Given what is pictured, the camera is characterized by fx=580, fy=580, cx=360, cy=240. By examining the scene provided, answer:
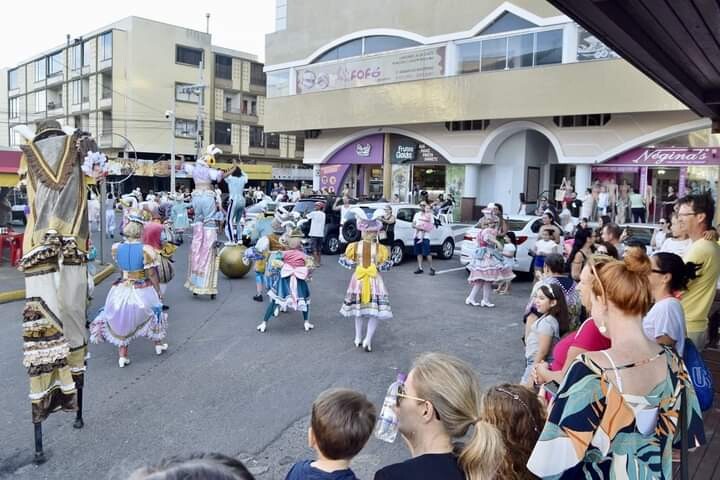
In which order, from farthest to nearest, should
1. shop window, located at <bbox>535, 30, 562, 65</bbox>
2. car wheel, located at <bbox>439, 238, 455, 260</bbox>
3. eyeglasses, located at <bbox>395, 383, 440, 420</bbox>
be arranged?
1. shop window, located at <bbox>535, 30, 562, 65</bbox>
2. car wheel, located at <bbox>439, 238, 455, 260</bbox>
3. eyeglasses, located at <bbox>395, 383, 440, 420</bbox>

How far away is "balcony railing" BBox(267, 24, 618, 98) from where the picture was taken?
77.5ft

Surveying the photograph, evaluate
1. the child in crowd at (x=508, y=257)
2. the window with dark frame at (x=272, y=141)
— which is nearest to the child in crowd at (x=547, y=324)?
the child in crowd at (x=508, y=257)

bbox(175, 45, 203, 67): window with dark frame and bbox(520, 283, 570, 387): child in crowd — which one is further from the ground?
bbox(175, 45, 203, 67): window with dark frame

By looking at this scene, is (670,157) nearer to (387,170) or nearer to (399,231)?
(399,231)

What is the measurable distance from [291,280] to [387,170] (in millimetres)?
23162

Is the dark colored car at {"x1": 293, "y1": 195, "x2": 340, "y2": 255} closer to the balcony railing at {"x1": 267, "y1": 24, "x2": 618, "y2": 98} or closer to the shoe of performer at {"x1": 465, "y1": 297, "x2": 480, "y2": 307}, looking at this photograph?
the shoe of performer at {"x1": 465, "y1": 297, "x2": 480, "y2": 307}

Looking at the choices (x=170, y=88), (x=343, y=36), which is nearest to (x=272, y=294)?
(x=343, y=36)

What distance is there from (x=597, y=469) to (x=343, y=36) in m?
31.2

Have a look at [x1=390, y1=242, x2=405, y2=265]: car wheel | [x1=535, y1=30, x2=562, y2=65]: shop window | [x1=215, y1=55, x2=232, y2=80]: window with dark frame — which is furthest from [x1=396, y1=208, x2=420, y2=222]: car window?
[x1=215, y1=55, x2=232, y2=80]: window with dark frame

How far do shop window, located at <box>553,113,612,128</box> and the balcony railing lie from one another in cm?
227

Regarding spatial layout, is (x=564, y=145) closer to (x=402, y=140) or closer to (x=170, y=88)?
(x=402, y=140)

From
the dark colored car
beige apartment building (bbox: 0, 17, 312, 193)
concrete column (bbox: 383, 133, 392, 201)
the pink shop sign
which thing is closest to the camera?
the dark colored car

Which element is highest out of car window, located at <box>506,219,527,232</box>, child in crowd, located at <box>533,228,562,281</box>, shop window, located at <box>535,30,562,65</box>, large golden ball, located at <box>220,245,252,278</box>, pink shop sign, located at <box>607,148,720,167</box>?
shop window, located at <box>535,30,562,65</box>

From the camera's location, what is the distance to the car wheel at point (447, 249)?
678 inches
